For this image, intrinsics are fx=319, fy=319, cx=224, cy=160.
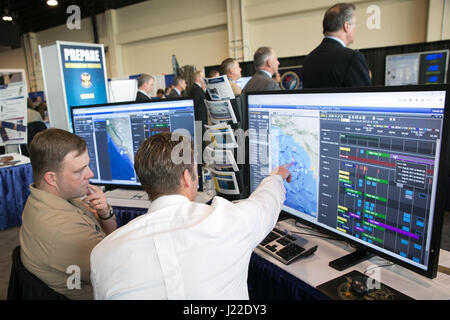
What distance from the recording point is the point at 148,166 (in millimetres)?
867

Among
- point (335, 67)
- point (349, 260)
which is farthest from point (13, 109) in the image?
point (349, 260)

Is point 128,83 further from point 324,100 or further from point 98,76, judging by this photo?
point 324,100

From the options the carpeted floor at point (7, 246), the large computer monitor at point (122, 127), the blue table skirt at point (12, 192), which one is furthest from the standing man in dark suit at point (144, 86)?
the large computer monitor at point (122, 127)

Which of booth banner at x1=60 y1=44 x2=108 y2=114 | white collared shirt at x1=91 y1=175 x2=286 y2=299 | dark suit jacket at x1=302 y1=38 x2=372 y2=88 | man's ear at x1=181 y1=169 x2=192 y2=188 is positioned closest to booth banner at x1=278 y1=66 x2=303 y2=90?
booth banner at x1=60 y1=44 x2=108 y2=114

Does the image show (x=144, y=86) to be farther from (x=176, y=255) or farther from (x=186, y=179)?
(x=176, y=255)

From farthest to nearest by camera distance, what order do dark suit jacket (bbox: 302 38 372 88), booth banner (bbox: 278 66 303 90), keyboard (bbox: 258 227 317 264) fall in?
1. booth banner (bbox: 278 66 303 90)
2. dark suit jacket (bbox: 302 38 372 88)
3. keyboard (bbox: 258 227 317 264)

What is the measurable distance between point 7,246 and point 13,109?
195 cm

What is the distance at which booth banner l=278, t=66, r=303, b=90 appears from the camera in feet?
23.2

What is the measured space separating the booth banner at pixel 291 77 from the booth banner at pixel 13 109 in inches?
201

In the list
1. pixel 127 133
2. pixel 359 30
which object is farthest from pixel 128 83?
pixel 359 30

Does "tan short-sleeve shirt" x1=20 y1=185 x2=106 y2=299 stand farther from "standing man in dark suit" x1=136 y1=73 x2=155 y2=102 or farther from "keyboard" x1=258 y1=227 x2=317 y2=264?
"standing man in dark suit" x1=136 y1=73 x2=155 y2=102

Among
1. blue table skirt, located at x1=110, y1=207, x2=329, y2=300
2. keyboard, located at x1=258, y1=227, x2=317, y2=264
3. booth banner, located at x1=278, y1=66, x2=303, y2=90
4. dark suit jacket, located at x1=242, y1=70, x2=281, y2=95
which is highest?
booth banner, located at x1=278, y1=66, x2=303, y2=90

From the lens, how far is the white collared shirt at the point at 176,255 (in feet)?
2.25

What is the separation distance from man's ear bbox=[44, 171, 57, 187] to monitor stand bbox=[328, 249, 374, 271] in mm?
1039
